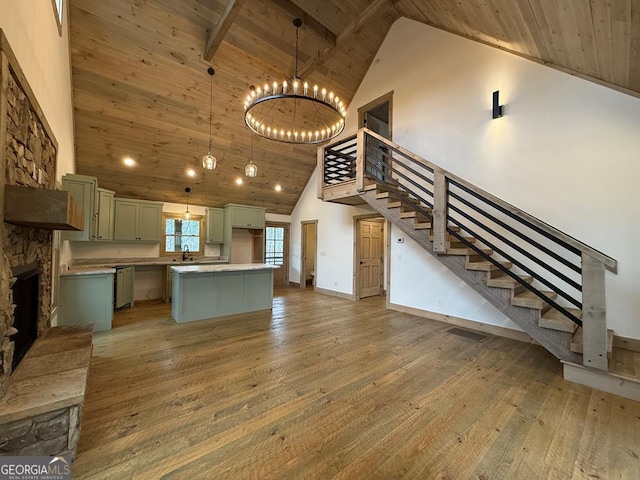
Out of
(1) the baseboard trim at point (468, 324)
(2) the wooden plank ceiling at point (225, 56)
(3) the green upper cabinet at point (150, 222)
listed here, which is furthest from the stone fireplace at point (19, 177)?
(1) the baseboard trim at point (468, 324)

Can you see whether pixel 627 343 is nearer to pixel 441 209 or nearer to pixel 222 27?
pixel 441 209

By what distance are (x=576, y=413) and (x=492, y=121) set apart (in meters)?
3.87

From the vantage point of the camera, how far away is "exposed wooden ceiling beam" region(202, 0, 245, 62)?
3.59 metres

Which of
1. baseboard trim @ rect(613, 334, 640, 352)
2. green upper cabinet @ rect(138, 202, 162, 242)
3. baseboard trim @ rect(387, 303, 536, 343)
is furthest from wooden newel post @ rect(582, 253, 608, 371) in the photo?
green upper cabinet @ rect(138, 202, 162, 242)

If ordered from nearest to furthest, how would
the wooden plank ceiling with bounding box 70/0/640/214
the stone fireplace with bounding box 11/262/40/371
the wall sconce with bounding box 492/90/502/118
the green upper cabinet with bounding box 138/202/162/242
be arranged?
the stone fireplace with bounding box 11/262/40/371, the wooden plank ceiling with bounding box 70/0/640/214, the wall sconce with bounding box 492/90/502/118, the green upper cabinet with bounding box 138/202/162/242

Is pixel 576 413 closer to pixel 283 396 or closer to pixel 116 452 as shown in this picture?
pixel 283 396

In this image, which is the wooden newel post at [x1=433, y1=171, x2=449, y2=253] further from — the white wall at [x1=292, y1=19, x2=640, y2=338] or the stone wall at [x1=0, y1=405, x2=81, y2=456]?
the stone wall at [x1=0, y1=405, x2=81, y2=456]

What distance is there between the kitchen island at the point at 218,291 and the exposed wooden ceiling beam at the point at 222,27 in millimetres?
3561

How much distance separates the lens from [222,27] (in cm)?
381

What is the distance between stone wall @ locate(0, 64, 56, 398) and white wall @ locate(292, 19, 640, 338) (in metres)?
5.13

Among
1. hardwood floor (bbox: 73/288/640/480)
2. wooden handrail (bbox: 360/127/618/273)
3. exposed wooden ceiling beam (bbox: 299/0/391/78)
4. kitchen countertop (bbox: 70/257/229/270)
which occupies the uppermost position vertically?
exposed wooden ceiling beam (bbox: 299/0/391/78)

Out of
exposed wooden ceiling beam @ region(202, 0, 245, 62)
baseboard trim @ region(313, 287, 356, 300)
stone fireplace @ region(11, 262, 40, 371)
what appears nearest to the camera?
stone fireplace @ region(11, 262, 40, 371)

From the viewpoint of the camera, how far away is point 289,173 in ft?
23.7

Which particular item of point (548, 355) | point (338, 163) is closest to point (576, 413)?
point (548, 355)
